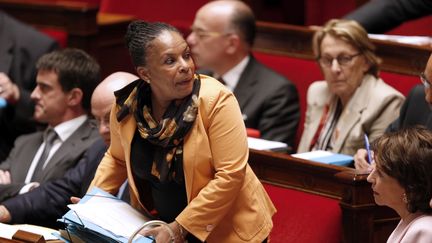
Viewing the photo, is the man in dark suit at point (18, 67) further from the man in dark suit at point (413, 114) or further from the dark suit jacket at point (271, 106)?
the man in dark suit at point (413, 114)

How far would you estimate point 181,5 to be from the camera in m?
3.74

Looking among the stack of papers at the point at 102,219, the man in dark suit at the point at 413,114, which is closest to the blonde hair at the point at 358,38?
the man in dark suit at the point at 413,114

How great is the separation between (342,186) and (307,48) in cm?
103

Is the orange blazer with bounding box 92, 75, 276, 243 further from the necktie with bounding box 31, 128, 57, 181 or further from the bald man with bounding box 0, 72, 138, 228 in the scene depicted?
the necktie with bounding box 31, 128, 57, 181

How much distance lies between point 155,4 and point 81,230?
6.44 feet

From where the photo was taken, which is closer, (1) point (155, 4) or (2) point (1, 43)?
(2) point (1, 43)

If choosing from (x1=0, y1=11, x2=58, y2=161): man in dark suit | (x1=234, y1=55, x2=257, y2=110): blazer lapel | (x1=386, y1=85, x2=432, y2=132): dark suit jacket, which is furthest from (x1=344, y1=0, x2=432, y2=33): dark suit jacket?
(x1=0, y1=11, x2=58, y2=161): man in dark suit

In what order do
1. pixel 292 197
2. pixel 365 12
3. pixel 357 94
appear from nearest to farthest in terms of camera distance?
1. pixel 292 197
2. pixel 357 94
3. pixel 365 12

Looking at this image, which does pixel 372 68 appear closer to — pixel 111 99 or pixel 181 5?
pixel 111 99

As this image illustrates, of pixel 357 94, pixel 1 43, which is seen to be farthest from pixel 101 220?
pixel 1 43

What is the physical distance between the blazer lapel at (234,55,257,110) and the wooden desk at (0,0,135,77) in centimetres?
58

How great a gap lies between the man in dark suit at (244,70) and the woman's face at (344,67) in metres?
0.25

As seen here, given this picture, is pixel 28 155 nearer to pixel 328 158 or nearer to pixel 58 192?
pixel 58 192

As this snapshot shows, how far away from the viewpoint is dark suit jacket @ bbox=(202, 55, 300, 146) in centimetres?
280
